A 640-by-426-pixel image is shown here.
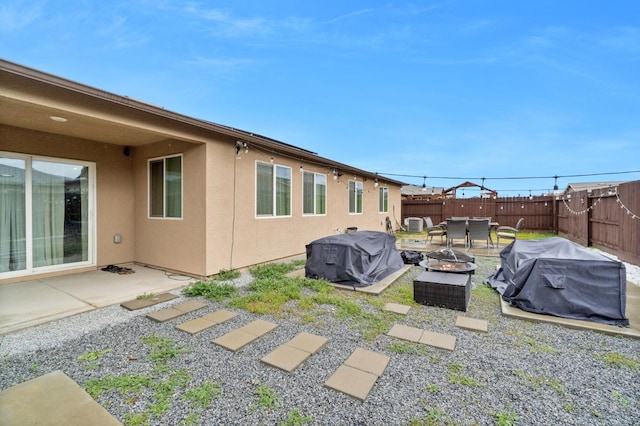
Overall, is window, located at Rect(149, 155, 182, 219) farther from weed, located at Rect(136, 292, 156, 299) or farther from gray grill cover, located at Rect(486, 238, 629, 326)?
gray grill cover, located at Rect(486, 238, 629, 326)

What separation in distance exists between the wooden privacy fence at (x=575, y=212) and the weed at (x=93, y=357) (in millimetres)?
9485

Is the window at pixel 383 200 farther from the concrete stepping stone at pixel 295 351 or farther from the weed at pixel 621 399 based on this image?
the weed at pixel 621 399

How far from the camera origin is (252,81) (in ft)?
38.4

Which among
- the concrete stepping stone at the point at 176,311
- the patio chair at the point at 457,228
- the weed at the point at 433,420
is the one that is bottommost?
the weed at the point at 433,420

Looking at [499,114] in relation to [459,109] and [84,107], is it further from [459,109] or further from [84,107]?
[84,107]

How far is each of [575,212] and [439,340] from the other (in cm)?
1114

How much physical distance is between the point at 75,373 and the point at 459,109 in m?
15.6

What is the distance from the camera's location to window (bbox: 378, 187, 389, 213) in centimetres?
1329

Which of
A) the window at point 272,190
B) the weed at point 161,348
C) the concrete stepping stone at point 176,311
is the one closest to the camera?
the weed at point 161,348

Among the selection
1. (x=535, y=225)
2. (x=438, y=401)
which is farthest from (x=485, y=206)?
(x=438, y=401)

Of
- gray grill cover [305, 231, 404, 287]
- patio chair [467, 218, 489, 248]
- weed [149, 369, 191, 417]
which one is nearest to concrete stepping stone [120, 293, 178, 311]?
weed [149, 369, 191, 417]

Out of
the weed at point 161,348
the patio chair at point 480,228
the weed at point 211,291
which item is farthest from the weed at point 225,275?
the patio chair at point 480,228

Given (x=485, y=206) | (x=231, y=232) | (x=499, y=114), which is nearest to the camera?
(x=231, y=232)

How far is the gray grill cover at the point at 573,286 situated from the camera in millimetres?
3270
